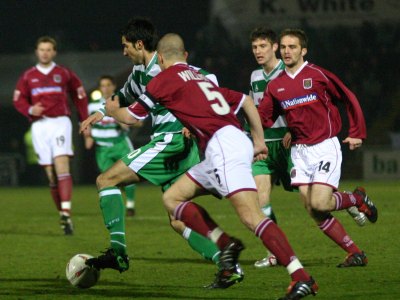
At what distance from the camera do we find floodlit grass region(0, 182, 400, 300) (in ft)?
24.1

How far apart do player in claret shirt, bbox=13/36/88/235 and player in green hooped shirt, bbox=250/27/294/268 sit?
12.6 ft

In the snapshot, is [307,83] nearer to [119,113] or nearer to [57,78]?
[119,113]

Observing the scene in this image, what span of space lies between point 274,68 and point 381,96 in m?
19.9

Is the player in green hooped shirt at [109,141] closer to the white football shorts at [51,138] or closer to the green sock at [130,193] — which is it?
the green sock at [130,193]

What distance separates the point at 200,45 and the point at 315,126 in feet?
67.4

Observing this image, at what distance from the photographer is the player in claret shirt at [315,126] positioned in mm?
8688

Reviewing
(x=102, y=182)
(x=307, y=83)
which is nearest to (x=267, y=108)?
(x=307, y=83)

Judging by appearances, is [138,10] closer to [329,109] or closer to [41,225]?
[41,225]

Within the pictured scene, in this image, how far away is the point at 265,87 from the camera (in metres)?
9.40

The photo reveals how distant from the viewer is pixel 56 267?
29.9 ft

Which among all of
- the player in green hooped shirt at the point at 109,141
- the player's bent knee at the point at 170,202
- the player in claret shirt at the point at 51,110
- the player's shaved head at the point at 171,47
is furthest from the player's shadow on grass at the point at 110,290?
the player in green hooped shirt at the point at 109,141

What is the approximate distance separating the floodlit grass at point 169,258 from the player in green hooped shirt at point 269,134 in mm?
677

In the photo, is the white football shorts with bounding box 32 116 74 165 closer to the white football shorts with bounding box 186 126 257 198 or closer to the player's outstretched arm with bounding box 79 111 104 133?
the player's outstretched arm with bounding box 79 111 104 133

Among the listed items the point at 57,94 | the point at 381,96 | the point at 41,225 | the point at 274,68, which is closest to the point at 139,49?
the point at 274,68
